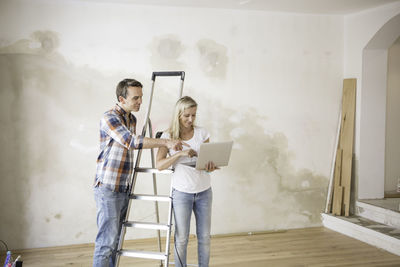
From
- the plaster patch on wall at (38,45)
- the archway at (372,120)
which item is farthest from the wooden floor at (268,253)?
the plaster patch on wall at (38,45)

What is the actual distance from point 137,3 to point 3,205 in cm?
258

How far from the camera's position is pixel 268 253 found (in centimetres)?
421

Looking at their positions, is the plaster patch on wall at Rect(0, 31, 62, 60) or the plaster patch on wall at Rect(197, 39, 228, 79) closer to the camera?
the plaster patch on wall at Rect(0, 31, 62, 60)

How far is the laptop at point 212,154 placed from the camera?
106 inches

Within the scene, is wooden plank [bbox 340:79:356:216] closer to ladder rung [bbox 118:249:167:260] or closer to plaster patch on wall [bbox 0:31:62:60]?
ladder rung [bbox 118:249:167:260]

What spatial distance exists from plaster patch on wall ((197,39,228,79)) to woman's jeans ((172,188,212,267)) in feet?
7.12

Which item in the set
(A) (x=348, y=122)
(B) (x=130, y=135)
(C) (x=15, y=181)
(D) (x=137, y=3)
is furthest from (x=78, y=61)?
(A) (x=348, y=122)

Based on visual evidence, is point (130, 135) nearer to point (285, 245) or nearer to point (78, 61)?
point (78, 61)

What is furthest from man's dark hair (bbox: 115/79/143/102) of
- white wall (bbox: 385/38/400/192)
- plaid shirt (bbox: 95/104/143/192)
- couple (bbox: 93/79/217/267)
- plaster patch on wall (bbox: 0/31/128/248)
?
white wall (bbox: 385/38/400/192)

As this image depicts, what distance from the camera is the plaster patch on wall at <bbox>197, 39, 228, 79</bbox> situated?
A: 476cm

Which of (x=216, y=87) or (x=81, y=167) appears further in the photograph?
(x=216, y=87)

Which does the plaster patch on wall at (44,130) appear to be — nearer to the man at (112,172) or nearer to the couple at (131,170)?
the couple at (131,170)

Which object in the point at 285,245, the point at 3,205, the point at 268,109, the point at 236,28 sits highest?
the point at 236,28

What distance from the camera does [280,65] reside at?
5043 millimetres
